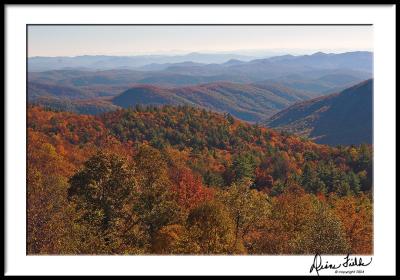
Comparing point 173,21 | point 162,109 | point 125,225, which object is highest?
point 162,109

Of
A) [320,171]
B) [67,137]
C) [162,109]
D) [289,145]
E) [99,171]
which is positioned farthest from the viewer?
[162,109]

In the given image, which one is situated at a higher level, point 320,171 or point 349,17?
point 349,17

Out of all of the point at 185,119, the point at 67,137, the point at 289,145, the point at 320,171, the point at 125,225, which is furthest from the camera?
the point at 185,119

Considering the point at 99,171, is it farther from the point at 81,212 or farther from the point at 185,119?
the point at 185,119

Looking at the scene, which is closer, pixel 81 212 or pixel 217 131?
pixel 81 212

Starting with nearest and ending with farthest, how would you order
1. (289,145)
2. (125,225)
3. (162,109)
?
(125,225) → (289,145) → (162,109)

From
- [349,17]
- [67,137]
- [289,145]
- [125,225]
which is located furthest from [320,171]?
[349,17]

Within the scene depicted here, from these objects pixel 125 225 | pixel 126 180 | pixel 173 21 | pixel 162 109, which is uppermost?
pixel 162 109

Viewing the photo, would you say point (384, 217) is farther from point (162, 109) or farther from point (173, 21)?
point (162, 109)

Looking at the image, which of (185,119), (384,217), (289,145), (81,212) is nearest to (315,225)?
(384,217)
